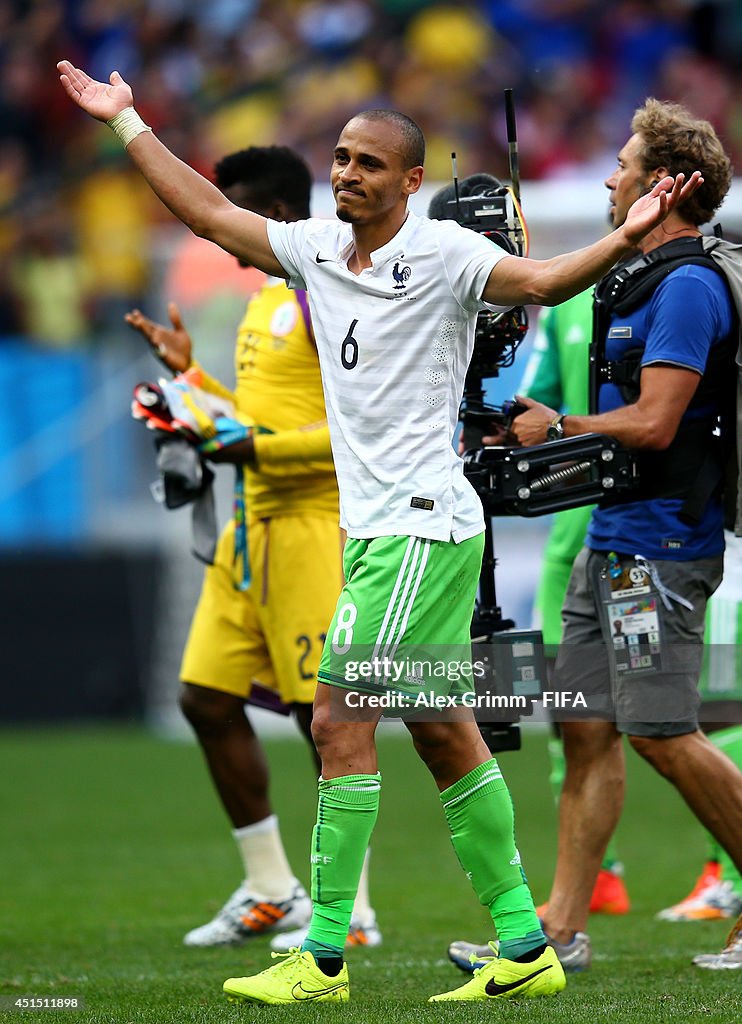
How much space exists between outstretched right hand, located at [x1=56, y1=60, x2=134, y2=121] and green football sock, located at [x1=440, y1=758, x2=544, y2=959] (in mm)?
2033

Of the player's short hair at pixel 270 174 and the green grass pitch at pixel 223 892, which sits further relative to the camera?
the player's short hair at pixel 270 174

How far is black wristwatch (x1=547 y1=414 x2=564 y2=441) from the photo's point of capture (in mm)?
4762

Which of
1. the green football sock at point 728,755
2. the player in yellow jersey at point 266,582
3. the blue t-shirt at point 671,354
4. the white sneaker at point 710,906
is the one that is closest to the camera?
the blue t-shirt at point 671,354

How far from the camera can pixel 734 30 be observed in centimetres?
1700

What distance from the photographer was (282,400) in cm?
590

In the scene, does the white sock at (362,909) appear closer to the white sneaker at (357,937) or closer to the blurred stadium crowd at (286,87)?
the white sneaker at (357,937)

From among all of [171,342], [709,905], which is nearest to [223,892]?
[709,905]

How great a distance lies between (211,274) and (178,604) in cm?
265

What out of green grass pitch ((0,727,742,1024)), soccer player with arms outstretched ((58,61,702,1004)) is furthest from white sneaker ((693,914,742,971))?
soccer player with arms outstretched ((58,61,702,1004))

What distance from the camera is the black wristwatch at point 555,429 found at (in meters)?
4.76

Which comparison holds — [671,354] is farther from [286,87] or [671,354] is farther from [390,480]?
[286,87]

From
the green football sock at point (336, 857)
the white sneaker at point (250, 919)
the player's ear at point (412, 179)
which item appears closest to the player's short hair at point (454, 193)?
the player's ear at point (412, 179)

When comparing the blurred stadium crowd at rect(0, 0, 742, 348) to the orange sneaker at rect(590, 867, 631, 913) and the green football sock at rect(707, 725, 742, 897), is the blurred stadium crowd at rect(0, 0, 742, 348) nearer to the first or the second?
the green football sock at rect(707, 725, 742, 897)

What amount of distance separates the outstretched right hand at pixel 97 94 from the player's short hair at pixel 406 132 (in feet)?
2.20
